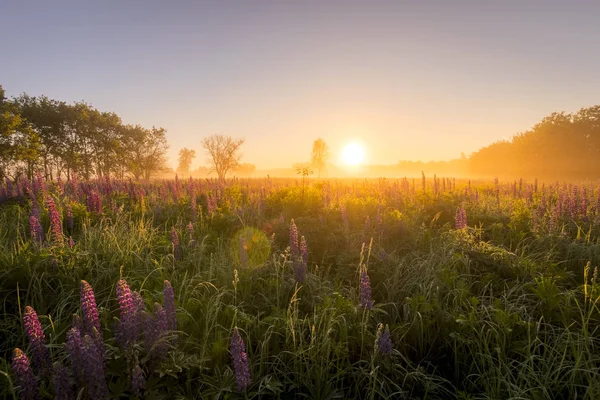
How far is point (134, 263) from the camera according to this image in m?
4.31

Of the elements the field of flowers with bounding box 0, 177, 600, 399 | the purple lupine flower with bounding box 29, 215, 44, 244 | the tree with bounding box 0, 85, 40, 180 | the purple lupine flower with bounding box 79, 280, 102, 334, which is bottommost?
the field of flowers with bounding box 0, 177, 600, 399

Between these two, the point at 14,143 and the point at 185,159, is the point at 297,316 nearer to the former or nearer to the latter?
the point at 14,143

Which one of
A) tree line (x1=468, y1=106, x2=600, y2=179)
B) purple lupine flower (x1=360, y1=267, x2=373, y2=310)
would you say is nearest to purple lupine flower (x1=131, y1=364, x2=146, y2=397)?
purple lupine flower (x1=360, y1=267, x2=373, y2=310)

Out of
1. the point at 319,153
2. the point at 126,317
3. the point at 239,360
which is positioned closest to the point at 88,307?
the point at 126,317

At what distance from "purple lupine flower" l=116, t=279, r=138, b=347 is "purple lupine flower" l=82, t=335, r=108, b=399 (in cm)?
24

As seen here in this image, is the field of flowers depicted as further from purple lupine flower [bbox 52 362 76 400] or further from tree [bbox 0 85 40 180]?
tree [bbox 0 85 40 180]

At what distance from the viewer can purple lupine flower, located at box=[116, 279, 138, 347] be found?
78.2 inches

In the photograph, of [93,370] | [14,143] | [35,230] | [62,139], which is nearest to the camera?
[93,370]

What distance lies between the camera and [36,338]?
6.22 feet

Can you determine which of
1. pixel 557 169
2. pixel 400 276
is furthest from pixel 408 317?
pixel 557 169

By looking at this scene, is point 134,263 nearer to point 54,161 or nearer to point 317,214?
point 317,214

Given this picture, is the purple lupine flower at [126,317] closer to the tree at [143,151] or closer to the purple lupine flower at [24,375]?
the purple lupine flower at [24,375]

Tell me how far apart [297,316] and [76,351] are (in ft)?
6.39

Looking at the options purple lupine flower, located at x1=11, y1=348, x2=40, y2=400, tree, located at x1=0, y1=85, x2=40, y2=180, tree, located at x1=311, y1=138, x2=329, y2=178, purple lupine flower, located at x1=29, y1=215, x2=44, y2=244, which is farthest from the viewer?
tree, located at x1=311, y1=138, x2=329, y2=178
